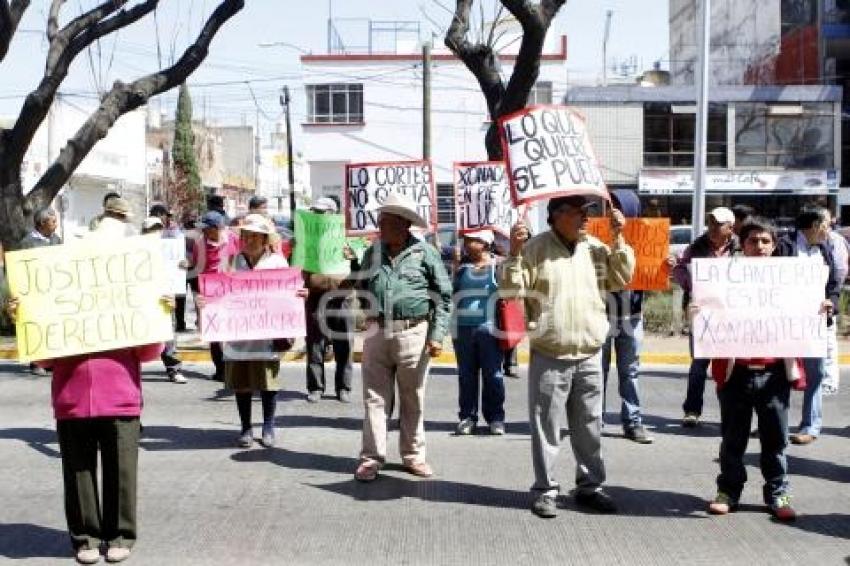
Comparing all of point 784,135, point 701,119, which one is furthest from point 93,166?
point 701,119

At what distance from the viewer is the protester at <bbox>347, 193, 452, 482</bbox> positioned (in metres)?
7.11

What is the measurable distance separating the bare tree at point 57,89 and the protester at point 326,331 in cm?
592

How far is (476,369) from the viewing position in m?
8.78

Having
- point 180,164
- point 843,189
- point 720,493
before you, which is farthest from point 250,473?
point 180,164

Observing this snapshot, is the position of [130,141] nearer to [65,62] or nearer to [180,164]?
[180,164]

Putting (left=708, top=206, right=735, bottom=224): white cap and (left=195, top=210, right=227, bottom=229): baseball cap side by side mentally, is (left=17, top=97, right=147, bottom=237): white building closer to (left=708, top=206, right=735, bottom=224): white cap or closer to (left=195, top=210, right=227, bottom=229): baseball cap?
(left=195, top=210, right=227, bottom=229): baseball cap

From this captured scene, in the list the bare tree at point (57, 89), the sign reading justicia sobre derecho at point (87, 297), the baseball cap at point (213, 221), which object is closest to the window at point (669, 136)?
the bare tree at point (57, 89)

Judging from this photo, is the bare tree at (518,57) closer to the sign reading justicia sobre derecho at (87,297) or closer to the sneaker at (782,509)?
the sneaker at (782,509)

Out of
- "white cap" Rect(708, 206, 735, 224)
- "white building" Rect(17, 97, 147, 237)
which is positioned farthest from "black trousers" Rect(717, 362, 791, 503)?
"white building" Rect(17, 97, 147, 237)

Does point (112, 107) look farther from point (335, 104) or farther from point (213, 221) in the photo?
point (335, 104)

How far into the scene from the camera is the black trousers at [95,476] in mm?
5430

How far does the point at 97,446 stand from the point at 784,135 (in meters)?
39.4

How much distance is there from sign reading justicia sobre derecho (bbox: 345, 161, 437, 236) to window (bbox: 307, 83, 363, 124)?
35.3 m

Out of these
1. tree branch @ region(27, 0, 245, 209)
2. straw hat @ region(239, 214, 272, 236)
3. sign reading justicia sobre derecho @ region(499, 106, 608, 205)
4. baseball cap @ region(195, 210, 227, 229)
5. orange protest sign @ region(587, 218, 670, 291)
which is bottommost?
orange protest sign @ region(587, 218, 670, 291)
